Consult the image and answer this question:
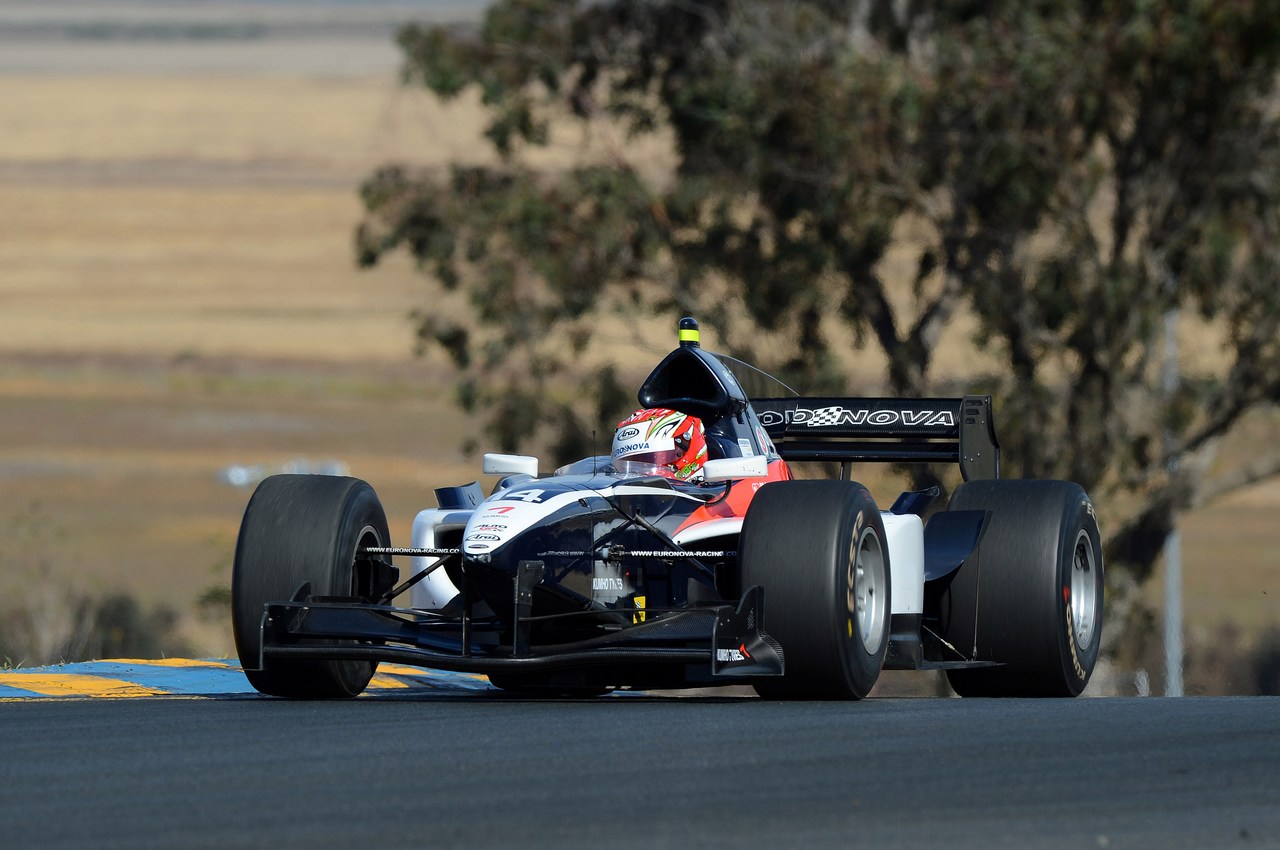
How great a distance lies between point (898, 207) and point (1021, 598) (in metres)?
14.9

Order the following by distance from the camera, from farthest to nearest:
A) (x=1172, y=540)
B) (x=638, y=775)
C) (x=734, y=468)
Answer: (x=1172, y=540) → (x=734, y=468) → (x=638, y=775)

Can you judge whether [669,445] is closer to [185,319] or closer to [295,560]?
[295,560]

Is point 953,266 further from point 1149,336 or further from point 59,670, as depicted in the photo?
point 59,670

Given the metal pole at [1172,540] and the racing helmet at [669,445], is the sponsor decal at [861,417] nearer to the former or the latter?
the racing helmet at [669,445]

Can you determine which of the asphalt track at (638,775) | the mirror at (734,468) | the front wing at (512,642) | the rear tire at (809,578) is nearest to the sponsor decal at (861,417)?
the mirror at (734,468)

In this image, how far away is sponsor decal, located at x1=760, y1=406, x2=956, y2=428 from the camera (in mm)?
12469

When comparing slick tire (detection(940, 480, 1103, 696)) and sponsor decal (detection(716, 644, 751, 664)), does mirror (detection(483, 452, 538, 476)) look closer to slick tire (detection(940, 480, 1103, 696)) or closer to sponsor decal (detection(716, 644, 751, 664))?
sponsor decal (detection(716, 644, 751, 664))

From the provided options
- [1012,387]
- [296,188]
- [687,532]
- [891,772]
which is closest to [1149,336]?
[1012,387]

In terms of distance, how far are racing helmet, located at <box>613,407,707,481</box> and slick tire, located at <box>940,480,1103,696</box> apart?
146 cm

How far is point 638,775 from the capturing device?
7.03 metres

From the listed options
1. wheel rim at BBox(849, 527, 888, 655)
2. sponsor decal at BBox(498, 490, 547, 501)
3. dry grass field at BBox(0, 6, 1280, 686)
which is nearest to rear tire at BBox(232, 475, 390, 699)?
sponsor decal at BBox(498, 490, 547, 501)

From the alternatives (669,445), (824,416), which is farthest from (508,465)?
(824,416)

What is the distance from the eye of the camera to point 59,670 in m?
11.2

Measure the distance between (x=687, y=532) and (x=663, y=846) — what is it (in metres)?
4.29
